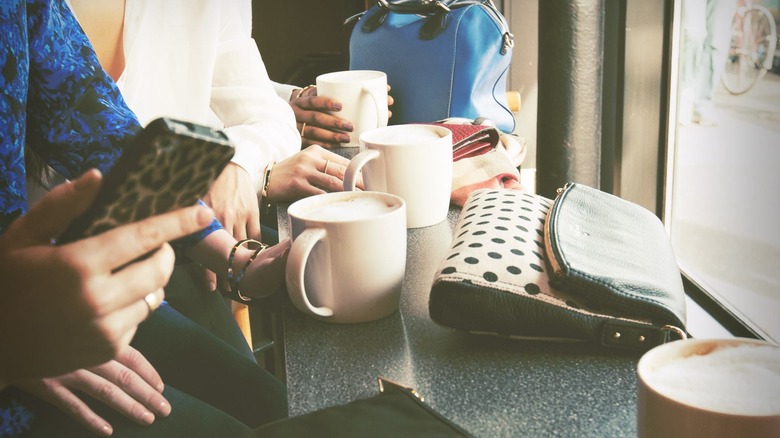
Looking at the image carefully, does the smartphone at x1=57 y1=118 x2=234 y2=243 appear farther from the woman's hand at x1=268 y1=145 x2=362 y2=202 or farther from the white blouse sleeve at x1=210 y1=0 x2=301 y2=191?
the white blouse sleeve at x1=210 y1=0 x2=301 y2=191

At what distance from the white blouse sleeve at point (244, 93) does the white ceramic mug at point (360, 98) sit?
99 mm

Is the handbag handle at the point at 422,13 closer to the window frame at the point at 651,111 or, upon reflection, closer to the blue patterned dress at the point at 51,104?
the window frame at the point at 651,111

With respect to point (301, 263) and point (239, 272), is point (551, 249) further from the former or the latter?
point (239, 272)

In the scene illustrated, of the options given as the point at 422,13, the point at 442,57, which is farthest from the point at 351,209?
the point at 422,13

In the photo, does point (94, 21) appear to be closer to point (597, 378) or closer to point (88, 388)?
point (88, 388)

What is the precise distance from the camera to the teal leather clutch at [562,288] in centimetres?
62

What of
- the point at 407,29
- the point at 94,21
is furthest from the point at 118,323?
the point at 407,29

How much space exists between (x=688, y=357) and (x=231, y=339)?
987 millimetres

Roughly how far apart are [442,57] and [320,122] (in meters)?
0.28

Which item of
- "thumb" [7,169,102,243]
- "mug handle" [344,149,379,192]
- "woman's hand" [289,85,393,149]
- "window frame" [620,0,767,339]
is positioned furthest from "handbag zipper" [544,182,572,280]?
"window frame" [620,0,767,339]

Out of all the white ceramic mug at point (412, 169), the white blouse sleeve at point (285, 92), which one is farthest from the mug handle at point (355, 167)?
the white blouse sleeve at point (285, 92)

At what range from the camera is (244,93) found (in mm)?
1464

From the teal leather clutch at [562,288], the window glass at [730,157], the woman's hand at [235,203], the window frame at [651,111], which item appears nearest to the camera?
the teal leather clutch at [562,288]

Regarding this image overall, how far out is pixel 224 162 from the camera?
0.50m
